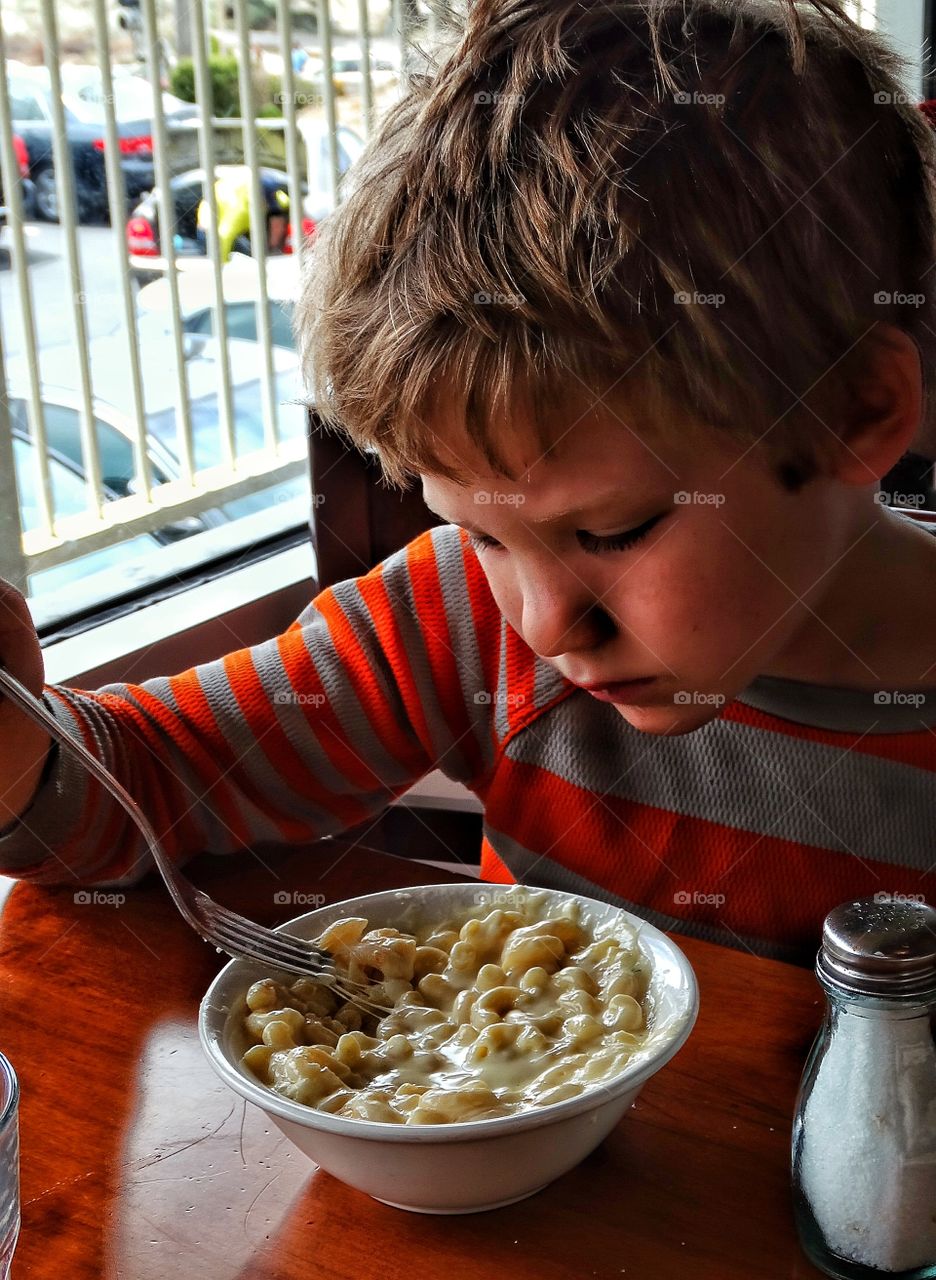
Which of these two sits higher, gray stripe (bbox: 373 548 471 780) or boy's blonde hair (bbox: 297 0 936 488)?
boy's blonde hair (bbox: 297 0 936 488)

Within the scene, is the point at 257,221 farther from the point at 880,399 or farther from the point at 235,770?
the point at 880,399

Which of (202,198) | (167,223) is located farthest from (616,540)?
(202,198)

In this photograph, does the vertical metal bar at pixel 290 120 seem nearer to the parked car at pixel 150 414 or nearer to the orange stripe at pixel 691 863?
the parked car at pixel 150 414

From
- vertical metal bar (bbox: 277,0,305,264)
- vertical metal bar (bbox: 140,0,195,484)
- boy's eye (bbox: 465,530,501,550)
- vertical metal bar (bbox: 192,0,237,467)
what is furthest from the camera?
vertical metal bar (bbox: 277,0,305,264)

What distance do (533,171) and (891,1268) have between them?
0.58 metres

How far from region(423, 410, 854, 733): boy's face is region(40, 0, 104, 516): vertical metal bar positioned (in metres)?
1.15

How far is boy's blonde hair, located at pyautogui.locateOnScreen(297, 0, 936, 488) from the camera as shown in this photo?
764mm

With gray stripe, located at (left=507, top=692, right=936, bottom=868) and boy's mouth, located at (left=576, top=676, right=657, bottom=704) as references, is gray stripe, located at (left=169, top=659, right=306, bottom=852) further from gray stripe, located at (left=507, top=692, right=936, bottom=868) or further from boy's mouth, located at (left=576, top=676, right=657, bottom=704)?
boy's mouth, located at (left=576, top=676, right=657, bottom=704)

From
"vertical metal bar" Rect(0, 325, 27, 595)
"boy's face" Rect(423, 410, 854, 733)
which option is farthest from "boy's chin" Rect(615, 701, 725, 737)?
"vertical metal bar" Rect(0, 325, 27, 595)

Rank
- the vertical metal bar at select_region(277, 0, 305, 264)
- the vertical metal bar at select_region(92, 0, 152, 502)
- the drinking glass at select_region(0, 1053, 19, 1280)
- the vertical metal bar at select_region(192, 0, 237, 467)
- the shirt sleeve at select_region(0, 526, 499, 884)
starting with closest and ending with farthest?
the drinking glass at select_region(0, 1053, 19, 1280) < the shirt sleeve at select_region(0, 526, 499, 884) < the vertical metal bar at select_region(92, 0, 152, 502) < the vertical metal bar at select_region(192, 0, 237, 467) < the vertical metal bar at select_region(277, 0, 305, 264)

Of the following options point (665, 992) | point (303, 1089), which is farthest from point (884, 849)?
point (303, 1089)

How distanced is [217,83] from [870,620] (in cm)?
161

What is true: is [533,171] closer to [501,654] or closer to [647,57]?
[647,57]

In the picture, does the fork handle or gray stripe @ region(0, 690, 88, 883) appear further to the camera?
gray stripe @ region(0, 690, 88, 883)
